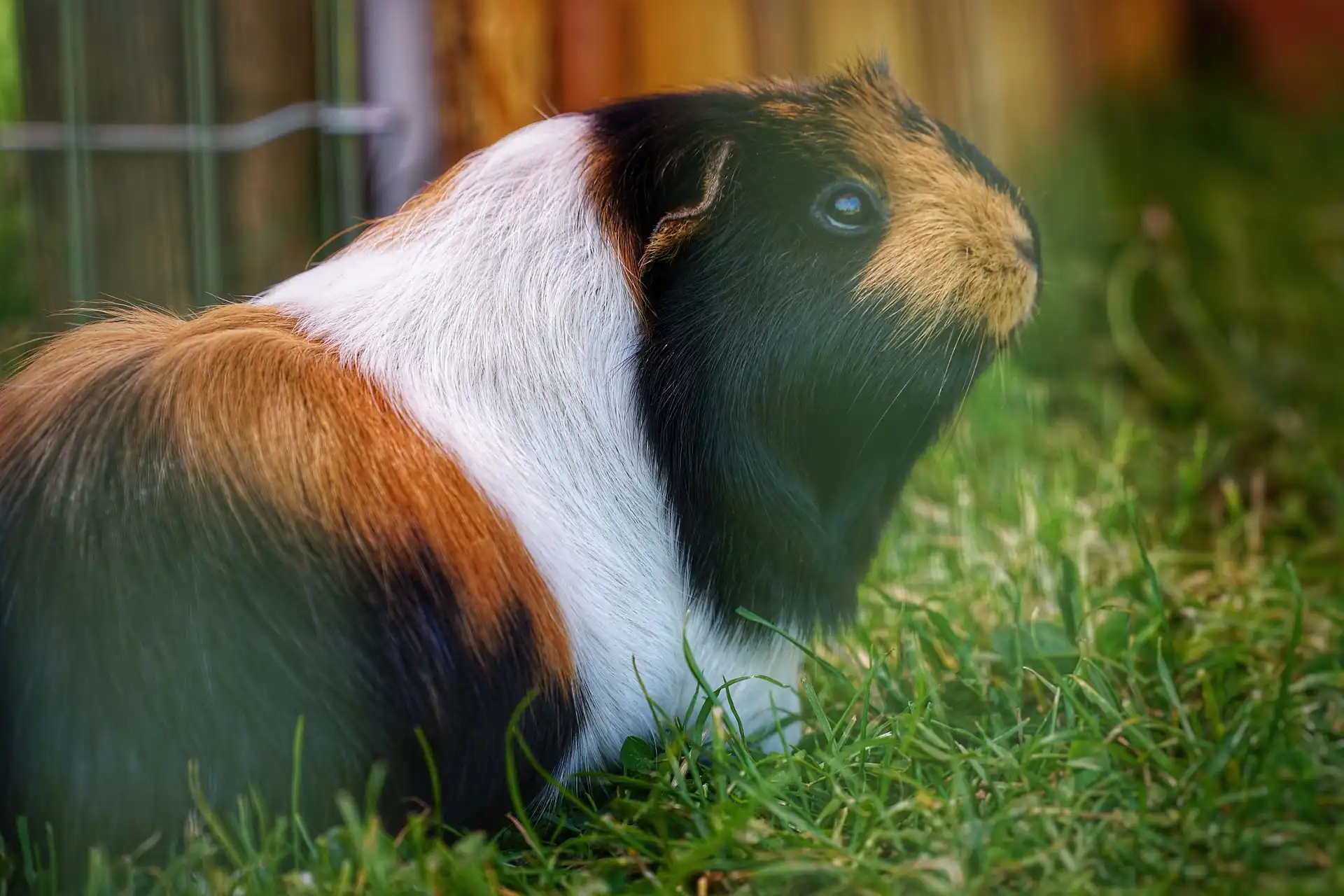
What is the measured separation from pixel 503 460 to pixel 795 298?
413mm

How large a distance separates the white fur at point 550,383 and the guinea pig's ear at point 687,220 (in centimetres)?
5

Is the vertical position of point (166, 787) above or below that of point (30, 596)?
below

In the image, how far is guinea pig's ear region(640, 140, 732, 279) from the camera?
1.41 meters

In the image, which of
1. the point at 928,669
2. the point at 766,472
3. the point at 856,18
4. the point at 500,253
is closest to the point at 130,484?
the point at 500,253

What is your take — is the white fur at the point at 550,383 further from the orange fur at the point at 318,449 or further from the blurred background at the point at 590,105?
the blurred background at the point at 590,105

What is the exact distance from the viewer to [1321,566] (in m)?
2.10

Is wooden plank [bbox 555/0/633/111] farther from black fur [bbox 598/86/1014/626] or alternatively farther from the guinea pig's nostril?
the guinea pig's nostril

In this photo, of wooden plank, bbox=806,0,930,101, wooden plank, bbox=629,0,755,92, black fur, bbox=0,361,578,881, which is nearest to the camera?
black fur, bbox=0,361,578,881

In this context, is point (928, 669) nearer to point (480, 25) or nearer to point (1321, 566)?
point (1321, 566)

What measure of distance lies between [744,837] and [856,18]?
2172 millimetres

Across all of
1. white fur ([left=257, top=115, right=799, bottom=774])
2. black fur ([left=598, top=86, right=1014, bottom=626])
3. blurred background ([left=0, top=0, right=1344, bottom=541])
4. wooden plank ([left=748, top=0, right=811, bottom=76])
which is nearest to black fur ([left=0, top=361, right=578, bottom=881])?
white fur ([left=257, top=115, right=799, bottom=774])

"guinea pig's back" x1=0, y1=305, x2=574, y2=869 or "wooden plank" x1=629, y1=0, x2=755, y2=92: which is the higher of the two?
"wooden plank" x1=629, y1=0, x2=755, y2=92

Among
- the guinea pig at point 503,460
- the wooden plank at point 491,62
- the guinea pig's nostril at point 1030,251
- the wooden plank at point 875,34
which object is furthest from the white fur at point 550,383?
the wooden plank at point 875,34

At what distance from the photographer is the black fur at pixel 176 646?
1.17 meters
